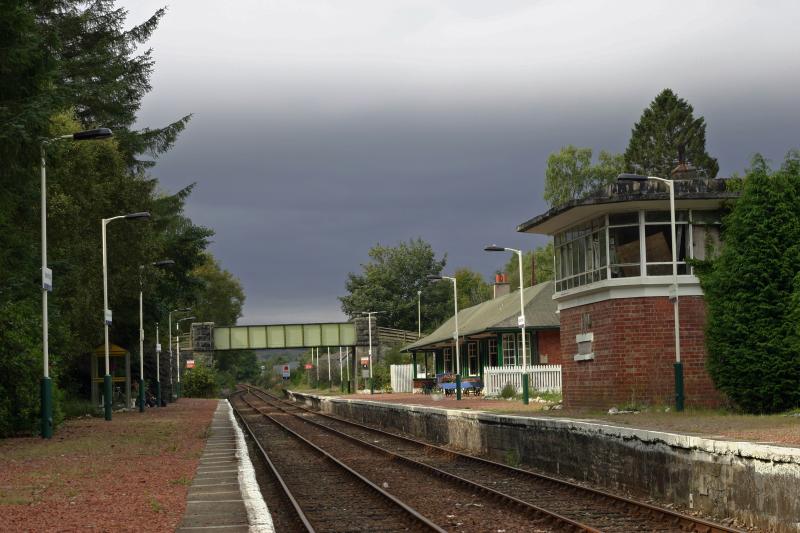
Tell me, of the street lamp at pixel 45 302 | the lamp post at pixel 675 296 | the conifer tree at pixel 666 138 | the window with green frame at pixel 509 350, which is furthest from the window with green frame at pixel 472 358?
the street lamp at pixel 45 302

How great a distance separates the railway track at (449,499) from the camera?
1410 cm

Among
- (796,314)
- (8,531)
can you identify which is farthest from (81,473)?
(796,314)

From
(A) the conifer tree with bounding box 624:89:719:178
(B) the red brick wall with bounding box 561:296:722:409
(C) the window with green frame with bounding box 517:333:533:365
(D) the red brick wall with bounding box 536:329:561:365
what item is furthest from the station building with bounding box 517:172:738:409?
(A) the conifer tree with bounding box 624:89:719:178

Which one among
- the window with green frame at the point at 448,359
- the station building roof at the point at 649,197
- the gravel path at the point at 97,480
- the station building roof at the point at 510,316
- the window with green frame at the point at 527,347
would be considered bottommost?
the gravel path at the point at 97,480

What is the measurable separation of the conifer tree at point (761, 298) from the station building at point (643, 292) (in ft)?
7.68

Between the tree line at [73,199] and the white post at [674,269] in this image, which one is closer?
the tree line at [73,199]

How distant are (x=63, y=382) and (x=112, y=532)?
133 feet

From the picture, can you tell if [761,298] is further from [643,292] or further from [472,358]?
[472,358]

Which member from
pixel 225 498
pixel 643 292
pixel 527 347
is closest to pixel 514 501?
pixel 225 498

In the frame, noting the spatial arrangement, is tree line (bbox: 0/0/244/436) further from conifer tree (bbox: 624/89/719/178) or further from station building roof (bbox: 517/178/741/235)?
conifer tree (bbox: 624/89/719/178)

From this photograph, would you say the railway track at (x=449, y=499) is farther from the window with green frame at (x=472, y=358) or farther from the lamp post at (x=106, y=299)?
the window with green frame at (x=472, y=358)

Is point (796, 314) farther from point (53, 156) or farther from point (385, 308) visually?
point (385, 308)

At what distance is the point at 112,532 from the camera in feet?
40.4

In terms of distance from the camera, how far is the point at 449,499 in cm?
1716
